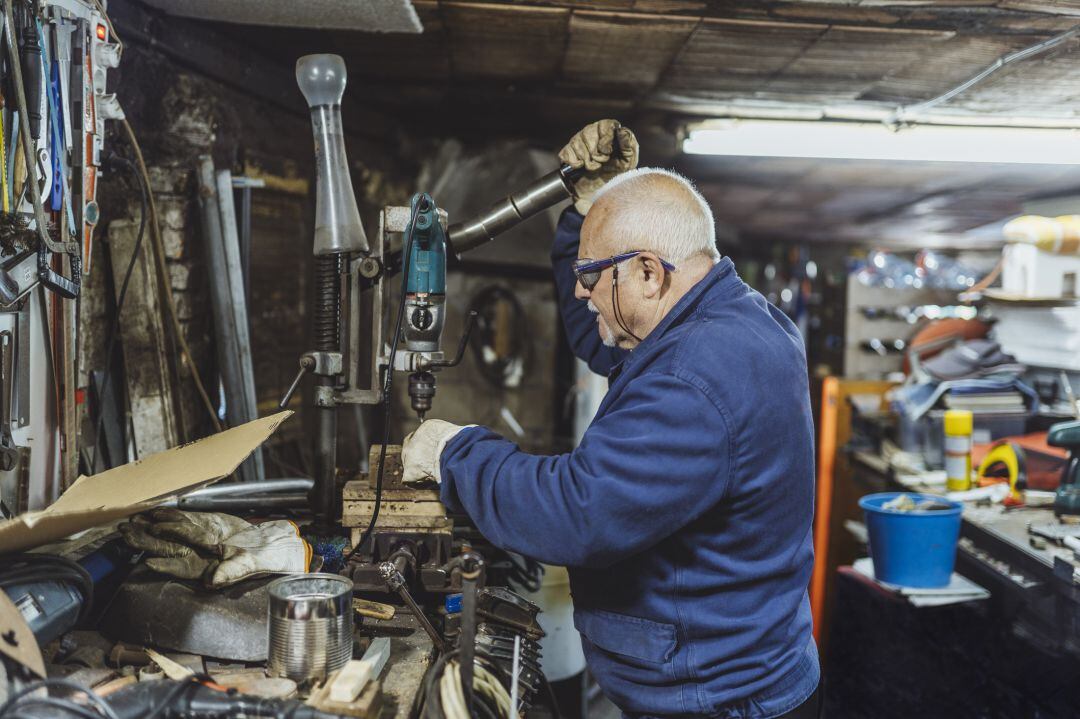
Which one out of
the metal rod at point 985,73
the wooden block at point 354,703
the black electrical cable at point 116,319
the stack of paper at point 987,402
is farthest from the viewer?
the stack of paper at point 987,402

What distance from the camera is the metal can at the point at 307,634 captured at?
1414 mm

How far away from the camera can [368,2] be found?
256 centimetres

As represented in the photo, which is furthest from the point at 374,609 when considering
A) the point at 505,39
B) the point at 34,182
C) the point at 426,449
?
the point at 505,39

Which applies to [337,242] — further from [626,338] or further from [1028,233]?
[1028,233]

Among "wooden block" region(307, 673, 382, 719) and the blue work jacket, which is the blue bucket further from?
"wooden block" region(307, 673, 382, 719)

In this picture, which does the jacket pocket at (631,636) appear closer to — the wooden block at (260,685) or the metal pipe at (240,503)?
the wooden block at (260,685)

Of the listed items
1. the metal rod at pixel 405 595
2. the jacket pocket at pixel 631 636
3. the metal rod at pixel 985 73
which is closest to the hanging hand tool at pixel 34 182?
the metal rod at pixel 405 595

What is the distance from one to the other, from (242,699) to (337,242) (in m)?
1.19

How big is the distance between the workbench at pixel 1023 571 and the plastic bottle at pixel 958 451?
23 cm

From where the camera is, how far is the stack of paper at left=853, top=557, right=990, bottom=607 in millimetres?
3041

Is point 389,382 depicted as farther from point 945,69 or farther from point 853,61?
point 945,69

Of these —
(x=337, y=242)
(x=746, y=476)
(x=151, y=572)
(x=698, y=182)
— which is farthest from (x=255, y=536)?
(x=698, y=182)

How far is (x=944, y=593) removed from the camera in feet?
Result: 10.1

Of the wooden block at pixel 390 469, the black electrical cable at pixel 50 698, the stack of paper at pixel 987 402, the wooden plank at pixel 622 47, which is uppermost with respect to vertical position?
the wooden plank at pixel 622 47
